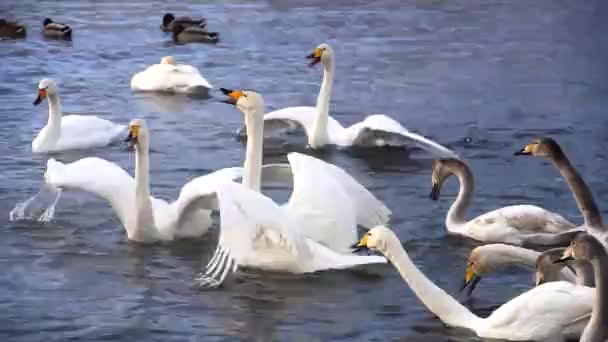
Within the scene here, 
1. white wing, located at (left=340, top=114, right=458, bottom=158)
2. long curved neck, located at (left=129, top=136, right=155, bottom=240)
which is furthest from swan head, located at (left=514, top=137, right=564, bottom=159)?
long curved neck, located at (left=129, top=136, right=155, bottom=240)

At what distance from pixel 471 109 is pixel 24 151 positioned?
5382 millimetres

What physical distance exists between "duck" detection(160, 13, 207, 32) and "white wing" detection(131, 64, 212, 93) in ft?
15.8

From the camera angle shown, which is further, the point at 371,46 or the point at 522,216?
the point at 371,46

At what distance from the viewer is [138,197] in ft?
36.0

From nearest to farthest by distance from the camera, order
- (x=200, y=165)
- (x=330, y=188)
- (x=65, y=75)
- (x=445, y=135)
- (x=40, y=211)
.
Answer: (x=330, y=188) → (x=40, y=211) → (x=200, y=165) → (x=445, y=135) → (x=65, y=75)

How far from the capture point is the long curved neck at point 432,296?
899 centimetres

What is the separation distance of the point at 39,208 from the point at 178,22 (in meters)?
11.7

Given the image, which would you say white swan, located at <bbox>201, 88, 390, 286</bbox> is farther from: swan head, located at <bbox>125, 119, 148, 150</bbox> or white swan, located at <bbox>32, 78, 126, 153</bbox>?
white swan, located at <bbox>32, 78, 126, 153</bbox>

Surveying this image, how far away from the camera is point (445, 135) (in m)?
15.5

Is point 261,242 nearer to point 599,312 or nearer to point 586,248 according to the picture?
point 586,248

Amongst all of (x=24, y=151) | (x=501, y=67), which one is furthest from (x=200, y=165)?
(x=501, y=67)

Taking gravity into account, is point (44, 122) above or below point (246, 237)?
below

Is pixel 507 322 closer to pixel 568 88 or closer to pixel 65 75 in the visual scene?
pixel 568 88

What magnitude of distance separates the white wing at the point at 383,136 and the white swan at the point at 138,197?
121 inches
